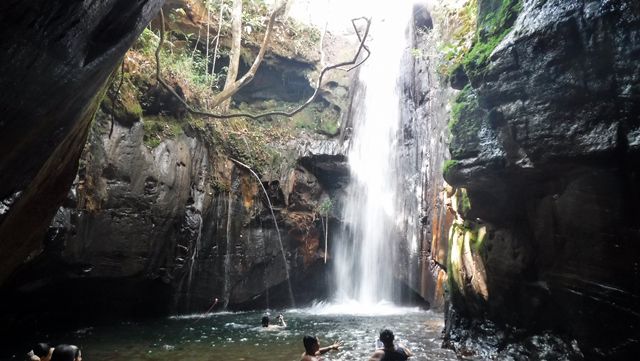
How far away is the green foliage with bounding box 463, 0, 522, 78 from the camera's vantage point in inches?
272

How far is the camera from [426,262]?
46.3 feet

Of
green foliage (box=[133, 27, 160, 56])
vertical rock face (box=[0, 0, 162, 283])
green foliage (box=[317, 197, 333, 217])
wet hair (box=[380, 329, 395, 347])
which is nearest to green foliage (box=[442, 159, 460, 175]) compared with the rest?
wet hair (box=[380, 329, 395, 347])

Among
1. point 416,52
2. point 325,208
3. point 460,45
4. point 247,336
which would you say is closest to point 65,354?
point 247,336

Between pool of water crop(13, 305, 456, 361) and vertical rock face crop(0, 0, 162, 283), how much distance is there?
5.51 meters

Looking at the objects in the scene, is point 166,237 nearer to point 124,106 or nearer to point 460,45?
point 124,106

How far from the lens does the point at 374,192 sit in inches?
711

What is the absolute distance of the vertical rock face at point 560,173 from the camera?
5055 mm

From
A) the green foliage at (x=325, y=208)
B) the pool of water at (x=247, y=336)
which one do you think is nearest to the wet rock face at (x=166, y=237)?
the green foliage at (x=325, y=208)

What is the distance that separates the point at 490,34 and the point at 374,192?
11.2 m

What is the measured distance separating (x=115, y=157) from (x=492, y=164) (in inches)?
379

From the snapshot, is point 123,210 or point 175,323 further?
point 175,323

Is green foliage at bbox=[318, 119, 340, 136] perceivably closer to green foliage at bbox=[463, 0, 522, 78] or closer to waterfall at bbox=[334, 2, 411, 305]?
waterfall at bbox=[334, 2, 411, 305]

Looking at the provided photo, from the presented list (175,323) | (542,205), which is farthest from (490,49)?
(175,323)

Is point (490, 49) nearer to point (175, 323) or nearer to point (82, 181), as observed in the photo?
point (82, 181)
